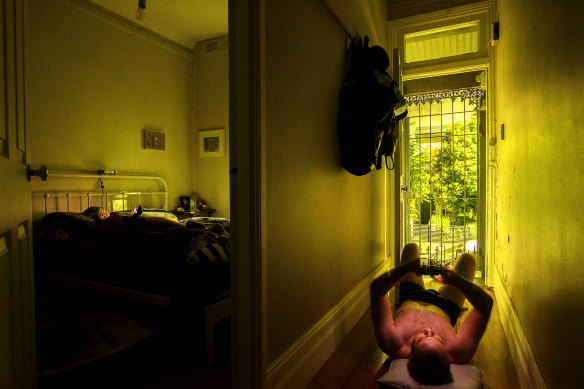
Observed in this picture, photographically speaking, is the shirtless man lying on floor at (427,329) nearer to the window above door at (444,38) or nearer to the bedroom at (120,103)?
the bedroom at (120,103)

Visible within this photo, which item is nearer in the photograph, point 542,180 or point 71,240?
point 542,180

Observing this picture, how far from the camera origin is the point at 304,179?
1531 mm

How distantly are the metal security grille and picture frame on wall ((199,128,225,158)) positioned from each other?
2.36 metres

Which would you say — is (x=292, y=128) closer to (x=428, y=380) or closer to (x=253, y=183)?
(x=253, y=183)

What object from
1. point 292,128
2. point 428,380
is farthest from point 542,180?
point 292,128

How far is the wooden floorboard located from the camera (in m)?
1.50

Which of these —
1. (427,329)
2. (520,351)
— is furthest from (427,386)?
(520,351)

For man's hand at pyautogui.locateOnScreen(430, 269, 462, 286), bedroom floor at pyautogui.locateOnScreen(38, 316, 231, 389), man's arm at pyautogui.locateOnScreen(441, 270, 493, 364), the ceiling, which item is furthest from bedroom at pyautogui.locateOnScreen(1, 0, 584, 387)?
the ceiling

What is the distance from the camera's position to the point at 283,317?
1348 mm

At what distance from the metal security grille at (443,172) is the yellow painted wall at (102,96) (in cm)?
297

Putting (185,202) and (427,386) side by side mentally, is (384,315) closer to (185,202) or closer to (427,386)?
(427,386)

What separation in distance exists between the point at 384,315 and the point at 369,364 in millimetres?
336

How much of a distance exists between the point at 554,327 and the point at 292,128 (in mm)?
1126

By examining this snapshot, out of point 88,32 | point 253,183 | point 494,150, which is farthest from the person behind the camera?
point 88,32
